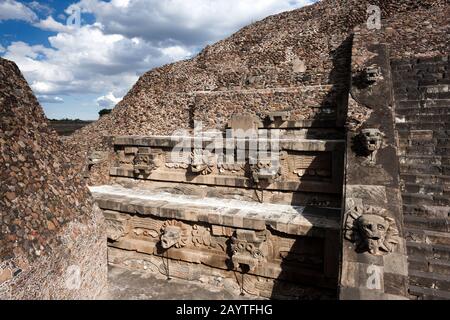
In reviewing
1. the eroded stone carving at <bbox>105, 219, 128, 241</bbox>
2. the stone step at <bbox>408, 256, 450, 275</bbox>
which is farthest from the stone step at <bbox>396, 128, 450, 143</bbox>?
the eroded stone carving at <bbox>105, 219, 128, 241</bbox>

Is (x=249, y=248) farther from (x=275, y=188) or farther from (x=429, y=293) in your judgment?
(x=429, y=293)

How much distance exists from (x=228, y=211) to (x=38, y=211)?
3.39 meters

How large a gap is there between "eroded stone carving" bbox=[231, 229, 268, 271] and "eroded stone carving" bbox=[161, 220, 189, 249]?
1119mm

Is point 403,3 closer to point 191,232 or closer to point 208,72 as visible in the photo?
point 208,72

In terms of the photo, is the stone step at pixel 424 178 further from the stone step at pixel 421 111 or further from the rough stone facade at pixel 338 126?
the stone step at pixel 421 111

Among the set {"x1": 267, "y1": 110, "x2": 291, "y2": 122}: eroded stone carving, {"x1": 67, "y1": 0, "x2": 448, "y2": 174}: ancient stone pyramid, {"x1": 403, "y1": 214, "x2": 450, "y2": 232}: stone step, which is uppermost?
{"x1": 67, "y1": 0, "x2": 448, "y2": 174}: ancient stone pyramid

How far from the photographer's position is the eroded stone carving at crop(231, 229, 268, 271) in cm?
537

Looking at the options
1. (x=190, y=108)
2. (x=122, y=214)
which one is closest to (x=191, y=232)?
(x=122, y=214)

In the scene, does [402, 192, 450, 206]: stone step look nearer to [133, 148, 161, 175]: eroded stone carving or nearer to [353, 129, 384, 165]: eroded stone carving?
[353, 129, 384, 165]: eroded stone carving

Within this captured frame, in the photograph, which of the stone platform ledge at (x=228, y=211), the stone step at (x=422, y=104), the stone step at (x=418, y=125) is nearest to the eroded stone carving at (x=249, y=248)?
the stone platform ledge at (x=228, y=211)

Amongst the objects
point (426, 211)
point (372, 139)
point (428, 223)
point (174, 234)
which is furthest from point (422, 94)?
point (174, 234)

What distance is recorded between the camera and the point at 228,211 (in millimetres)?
5898

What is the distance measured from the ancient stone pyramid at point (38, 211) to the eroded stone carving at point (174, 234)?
63.1 inches
